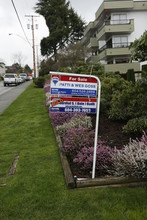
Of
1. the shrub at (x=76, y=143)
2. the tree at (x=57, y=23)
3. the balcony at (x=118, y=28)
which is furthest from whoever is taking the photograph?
the tree at (x=57, y=23)

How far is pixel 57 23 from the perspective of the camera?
145 feet

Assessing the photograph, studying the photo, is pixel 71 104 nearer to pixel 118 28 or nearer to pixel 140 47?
pixel 140 47

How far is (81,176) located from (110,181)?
575 mm

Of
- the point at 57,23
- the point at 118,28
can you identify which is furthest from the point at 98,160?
the point at 57,23

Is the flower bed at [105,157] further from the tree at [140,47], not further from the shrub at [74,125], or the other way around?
the tree at [140,47]

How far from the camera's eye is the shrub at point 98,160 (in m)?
4.38

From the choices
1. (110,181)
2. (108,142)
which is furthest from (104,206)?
(108,142)

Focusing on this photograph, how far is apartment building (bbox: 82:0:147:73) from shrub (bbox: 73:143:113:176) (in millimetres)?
28911

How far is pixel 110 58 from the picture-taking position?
37.0 m

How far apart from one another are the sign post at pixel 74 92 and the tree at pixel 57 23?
4016cm

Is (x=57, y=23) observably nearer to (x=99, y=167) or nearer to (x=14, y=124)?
(x=14, y=124)

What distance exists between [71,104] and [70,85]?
0.37 m

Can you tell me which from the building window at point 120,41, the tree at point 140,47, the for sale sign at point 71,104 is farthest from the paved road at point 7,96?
the building window at point 120,41

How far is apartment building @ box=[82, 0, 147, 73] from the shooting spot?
33781 mm
